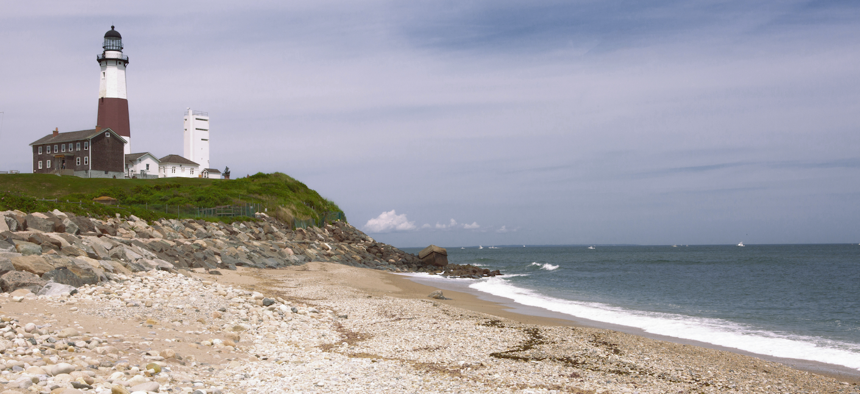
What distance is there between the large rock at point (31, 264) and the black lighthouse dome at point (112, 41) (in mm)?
59146

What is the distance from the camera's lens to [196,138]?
72.8 m

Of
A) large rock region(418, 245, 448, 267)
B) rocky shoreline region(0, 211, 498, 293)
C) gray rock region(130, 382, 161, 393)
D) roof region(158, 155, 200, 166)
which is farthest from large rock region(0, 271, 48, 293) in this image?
roof region(158, 155, 200, 166)

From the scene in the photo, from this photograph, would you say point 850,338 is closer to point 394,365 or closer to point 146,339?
point 394,365

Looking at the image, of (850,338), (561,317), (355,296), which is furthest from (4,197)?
(850,338)

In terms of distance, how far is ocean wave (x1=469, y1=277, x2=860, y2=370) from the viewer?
13.1 m

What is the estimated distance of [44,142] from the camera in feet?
198

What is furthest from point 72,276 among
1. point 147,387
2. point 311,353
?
point 147,387

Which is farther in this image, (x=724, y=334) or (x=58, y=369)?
(x=724, y=334)

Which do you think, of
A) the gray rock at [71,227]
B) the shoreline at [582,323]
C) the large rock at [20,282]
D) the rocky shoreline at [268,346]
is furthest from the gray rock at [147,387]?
the gray rock at [71,227]

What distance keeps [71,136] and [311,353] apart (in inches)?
2455

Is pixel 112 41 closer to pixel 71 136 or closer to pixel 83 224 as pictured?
pixel 71 136

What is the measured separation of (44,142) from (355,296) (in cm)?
5894

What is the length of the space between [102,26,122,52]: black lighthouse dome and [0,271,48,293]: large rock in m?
60.3

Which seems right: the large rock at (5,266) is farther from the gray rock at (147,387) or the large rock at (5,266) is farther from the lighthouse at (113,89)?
the lighthouse at (113,89)
